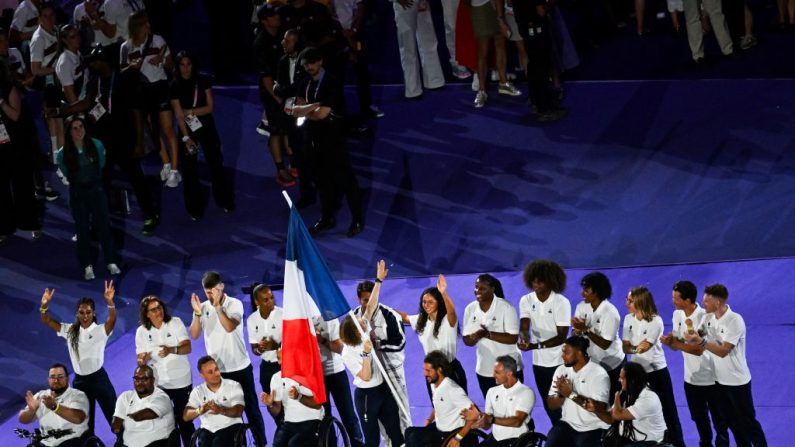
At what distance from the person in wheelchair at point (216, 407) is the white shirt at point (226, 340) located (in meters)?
0.56

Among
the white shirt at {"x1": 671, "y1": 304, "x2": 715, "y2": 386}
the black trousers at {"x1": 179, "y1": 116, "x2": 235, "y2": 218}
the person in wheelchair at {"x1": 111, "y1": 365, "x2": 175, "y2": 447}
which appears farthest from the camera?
the black trousers at {"x1": 179, "y1": 116, "x2": 235, "y2": 218}

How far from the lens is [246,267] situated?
14.8 m

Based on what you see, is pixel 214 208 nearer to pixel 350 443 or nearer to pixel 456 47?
pixel 456 47

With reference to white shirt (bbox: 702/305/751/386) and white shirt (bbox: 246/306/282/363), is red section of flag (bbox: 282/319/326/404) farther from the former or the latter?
white shirt (bbox: 702/305/751/386)

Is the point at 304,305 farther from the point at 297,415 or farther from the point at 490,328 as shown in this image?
the point at 490,328

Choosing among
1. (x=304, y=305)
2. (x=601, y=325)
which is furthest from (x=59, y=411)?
(x=601, y=325)

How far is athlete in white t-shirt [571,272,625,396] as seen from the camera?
35.4 feet

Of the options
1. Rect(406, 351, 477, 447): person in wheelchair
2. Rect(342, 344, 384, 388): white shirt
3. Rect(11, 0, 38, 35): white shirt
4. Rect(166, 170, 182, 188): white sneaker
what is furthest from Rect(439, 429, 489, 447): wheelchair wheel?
Rect(11, 0, 38, 35): white shirt

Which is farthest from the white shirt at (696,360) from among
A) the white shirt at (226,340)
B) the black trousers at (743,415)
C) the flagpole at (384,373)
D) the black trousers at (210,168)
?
the black trousers at (210,168)

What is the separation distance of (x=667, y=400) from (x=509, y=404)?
1262 mm

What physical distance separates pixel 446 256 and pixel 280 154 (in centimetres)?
263

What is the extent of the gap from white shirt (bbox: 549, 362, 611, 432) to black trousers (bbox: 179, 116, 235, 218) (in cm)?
626

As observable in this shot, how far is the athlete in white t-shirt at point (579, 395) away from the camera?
33.7ft

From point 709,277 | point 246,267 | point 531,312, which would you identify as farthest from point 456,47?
point 531,312
